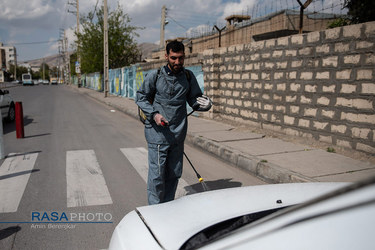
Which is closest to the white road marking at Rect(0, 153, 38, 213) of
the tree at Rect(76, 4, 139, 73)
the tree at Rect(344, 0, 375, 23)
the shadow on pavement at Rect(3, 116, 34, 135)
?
the shadow on pavement at Rect(3, 116, 34, 135)

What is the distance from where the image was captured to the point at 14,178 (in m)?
4.85

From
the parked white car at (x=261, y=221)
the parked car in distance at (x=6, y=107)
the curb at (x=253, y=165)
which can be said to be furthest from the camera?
the parked car in distance at (x=6, y=107)

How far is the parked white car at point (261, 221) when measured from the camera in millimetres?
892

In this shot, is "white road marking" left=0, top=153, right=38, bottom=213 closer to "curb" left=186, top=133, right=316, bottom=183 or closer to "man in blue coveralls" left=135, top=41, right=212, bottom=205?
"man in blue coveralls" left=135, top=41, right=212, bottom=205

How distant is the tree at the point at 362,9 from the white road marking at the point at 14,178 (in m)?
7.03

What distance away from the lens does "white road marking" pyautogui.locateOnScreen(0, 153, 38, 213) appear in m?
3.89

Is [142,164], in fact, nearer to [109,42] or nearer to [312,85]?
[312,85]

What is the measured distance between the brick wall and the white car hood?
418 centimetres

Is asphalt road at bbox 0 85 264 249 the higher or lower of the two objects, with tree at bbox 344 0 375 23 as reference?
lower

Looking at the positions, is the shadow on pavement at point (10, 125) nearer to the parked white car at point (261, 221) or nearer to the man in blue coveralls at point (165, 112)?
the man in blue coveralls at point (165, 112)

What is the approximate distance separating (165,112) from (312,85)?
170 inches

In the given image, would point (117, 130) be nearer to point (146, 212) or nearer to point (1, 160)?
point (1, 160)

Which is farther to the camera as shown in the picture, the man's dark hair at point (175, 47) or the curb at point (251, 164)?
the curb at point (251, 164)

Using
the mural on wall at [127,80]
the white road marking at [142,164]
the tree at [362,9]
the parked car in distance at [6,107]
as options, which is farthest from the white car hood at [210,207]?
the mural on wall at [127,80]
